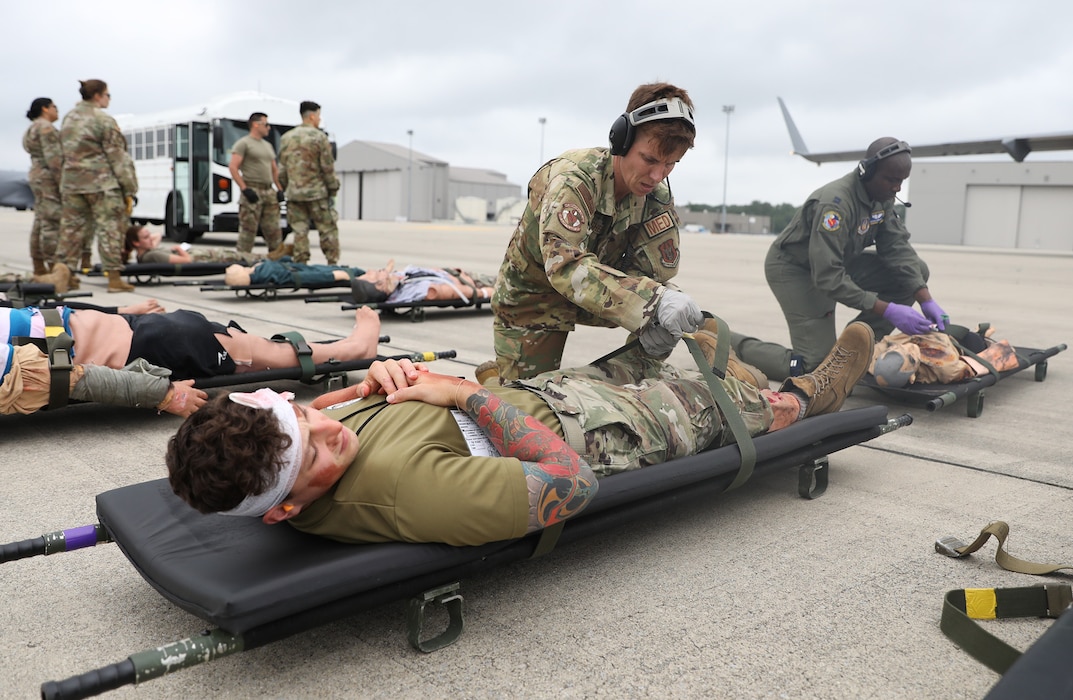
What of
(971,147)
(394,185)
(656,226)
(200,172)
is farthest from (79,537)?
(394,185)

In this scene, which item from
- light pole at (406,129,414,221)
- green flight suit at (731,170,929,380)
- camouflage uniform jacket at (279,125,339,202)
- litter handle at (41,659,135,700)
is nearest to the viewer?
litter handle at (41,659,135,700)

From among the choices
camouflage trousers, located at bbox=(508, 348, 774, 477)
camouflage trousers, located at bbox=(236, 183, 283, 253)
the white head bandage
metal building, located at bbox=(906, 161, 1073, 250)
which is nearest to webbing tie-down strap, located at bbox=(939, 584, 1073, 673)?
camouflage trousers, located at bbox=(508, 348, 774, 477)

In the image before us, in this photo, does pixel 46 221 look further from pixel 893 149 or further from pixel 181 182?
pixel 893 149

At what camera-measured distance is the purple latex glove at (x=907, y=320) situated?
471cm

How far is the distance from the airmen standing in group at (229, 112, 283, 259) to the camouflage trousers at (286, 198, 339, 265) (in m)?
0.64

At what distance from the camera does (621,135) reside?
304 cm

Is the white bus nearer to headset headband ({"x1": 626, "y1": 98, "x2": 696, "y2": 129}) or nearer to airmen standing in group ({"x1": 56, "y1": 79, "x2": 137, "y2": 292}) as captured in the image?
airmen standing in group ({"x1": 56, "y1": 79, "x2": 137, "y2": 292})

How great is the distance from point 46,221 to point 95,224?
0.74 metres

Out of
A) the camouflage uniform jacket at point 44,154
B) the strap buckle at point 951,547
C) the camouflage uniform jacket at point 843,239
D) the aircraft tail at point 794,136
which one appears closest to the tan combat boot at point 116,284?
the camouflage uniform jacket at point 44,154

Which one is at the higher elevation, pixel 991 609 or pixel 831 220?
pixel 831 220

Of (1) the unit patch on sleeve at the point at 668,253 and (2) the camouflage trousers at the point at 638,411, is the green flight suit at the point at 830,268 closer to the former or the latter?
(1) the unit patch on sleeve at the point at 668,253

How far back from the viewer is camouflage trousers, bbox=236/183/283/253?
37.4 ft

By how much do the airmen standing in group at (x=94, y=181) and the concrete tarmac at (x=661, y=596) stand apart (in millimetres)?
5584

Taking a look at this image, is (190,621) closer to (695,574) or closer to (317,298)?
(695,574)
